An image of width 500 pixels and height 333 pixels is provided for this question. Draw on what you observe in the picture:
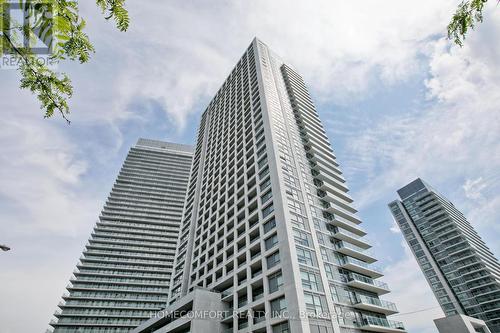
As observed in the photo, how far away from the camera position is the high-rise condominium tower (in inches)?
2840

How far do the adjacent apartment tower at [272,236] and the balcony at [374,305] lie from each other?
0.51 feet

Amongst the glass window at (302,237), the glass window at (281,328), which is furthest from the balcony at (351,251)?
the glass window at (281,328)

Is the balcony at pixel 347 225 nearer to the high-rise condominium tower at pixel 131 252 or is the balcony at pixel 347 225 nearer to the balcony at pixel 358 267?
the balcony at pixel 358 267

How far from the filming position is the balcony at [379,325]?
94.7ft

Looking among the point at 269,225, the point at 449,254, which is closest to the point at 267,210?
the point at 269,225

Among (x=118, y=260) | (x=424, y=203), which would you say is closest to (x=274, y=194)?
(x=118, y=260)

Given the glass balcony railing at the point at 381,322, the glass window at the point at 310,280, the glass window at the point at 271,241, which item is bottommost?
the glass balcony railing at the point at 381,322

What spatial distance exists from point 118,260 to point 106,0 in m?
95.9

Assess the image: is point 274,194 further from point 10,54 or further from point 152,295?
point 152,295

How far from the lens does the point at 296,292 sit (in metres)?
24.9

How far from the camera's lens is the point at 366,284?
33.4 meters

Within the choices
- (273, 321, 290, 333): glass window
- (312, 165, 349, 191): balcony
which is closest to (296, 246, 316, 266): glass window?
(273, 321, 290, 333): glass window

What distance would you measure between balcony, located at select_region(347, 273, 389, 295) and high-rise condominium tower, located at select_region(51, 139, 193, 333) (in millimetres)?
64654

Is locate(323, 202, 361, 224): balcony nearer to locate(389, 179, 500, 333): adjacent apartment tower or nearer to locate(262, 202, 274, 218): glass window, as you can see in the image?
locate(262, 202, 274, 218): glass window
